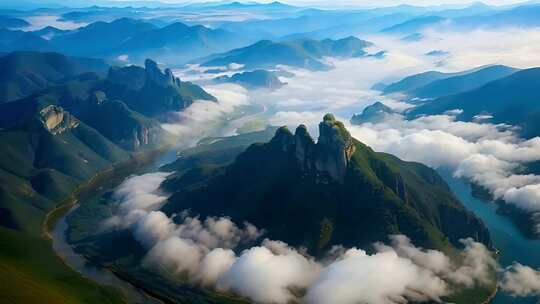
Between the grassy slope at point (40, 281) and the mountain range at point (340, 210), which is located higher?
the mountain range at point (340, 210)

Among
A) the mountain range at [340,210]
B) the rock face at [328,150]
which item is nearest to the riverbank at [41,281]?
the mountain range at [340,210]

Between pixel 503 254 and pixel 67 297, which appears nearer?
pixel 67 297

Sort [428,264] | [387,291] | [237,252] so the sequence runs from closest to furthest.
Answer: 1. [387,291]
2. [428,264]
3. [237,252]

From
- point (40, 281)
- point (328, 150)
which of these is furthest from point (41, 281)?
point (328, 150)

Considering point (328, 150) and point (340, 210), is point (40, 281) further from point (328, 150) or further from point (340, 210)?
point (328, 150)

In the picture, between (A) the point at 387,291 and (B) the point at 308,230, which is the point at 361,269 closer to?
(A) the point at 387,291

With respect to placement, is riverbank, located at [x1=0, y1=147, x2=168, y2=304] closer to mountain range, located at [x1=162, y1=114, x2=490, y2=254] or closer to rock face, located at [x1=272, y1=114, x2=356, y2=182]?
mountain range, located at [x1=162, y1=114, x2=490, y2=254]

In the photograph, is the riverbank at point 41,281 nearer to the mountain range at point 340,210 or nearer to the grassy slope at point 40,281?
the grassy slope at point 40,281

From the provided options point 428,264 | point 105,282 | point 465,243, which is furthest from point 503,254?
point 105,282

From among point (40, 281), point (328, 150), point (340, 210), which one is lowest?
point (40, 281)

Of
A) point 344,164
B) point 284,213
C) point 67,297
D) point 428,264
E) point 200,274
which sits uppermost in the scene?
point 344,164

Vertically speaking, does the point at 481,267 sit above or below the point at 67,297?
above
